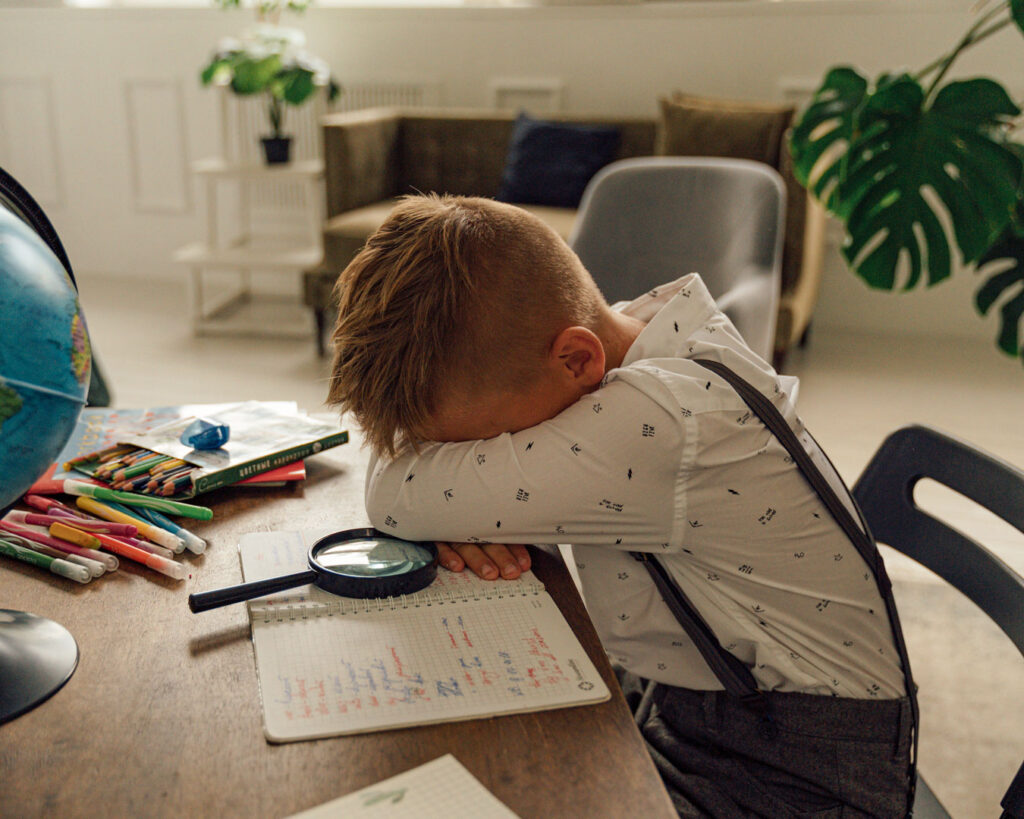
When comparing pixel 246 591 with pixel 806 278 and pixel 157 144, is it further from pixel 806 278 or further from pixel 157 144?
pixel 157 144

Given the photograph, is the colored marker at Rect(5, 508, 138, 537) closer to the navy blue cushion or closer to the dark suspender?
the dark suspender

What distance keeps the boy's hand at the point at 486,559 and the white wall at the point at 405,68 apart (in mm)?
3224

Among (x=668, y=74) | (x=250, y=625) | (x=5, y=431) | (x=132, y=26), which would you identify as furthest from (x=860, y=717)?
(x=132, y=26)

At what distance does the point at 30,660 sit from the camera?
0.60m

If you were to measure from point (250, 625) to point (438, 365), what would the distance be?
24cm

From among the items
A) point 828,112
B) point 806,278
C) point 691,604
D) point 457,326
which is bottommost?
point 806,278

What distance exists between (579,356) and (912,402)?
2.53 m

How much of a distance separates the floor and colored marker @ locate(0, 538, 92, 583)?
1.21 m

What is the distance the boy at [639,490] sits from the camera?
737mm

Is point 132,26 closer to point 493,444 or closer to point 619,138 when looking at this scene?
point 619,138

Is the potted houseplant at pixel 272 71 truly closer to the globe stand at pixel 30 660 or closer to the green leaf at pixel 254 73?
the green leaf at pixel 254 73

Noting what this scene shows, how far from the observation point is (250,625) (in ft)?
2.16

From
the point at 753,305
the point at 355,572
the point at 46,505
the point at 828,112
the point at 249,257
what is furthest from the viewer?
the point at 249,257

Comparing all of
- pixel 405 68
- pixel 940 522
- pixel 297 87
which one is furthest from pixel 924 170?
pixel 405 68
